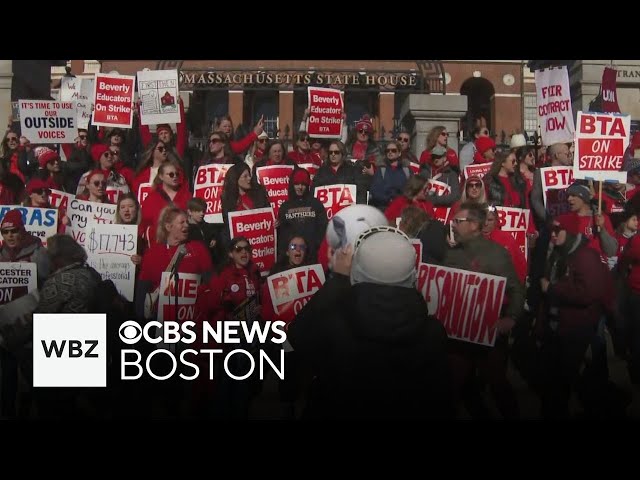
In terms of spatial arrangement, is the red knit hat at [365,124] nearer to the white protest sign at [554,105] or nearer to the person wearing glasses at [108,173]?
the white protest sign at [554,105]

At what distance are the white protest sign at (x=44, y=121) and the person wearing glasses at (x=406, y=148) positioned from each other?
2060 millimetres

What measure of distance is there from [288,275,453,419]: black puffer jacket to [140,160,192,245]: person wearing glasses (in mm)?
1472

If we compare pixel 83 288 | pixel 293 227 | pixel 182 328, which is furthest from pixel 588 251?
pixel 83 288

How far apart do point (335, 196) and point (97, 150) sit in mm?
1530

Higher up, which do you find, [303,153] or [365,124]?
[365,124]

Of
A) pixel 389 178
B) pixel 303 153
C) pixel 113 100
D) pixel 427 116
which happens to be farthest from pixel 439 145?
pixel 113 100

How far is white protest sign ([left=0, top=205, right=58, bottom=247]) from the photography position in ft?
17.1

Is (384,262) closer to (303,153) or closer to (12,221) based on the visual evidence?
(303,153)

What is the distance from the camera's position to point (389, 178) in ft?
17.2

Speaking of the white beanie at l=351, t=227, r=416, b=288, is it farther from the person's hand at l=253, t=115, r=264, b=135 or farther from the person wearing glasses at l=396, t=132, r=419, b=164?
the person's hand at l=253, t=115, r=264, b=135

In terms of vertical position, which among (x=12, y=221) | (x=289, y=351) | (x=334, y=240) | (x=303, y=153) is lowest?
(x=289, y=351)

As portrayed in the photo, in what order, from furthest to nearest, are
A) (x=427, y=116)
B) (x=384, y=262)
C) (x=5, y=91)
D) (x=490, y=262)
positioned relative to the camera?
(x=427, y=116), (x=5, y=91), (x=490, y=262), (x=384, y=262)

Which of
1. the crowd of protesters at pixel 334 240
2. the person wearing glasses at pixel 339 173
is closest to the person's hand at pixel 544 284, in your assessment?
the crowd of protesters at pixel 334 240

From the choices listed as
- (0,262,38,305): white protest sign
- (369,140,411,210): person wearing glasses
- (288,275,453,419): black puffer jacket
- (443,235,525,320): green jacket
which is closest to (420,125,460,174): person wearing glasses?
(369,140,411,210): person wearing glasses
